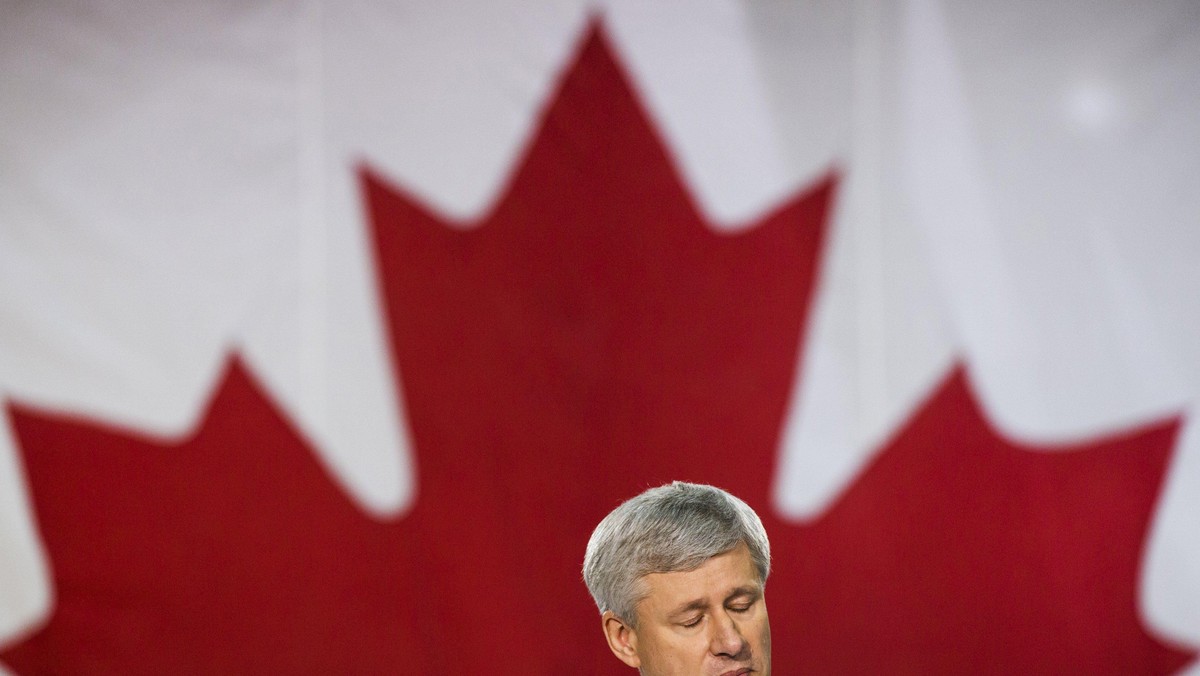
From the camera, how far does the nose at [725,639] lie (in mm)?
1810

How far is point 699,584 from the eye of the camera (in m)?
1.82

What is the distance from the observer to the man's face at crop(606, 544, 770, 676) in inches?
71.5

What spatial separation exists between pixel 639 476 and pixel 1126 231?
1.28 meters

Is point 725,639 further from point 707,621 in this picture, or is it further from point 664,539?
point 664,539

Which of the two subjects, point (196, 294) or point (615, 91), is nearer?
point (196, 294)

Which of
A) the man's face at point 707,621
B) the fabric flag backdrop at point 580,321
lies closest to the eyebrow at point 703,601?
the man's face at point 707,621

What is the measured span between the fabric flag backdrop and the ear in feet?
3.69

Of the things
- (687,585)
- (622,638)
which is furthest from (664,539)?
(622,638)

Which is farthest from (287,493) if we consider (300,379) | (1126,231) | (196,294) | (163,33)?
(1126,231)

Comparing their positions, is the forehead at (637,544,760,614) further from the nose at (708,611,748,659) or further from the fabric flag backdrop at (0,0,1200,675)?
the fabric flag backdrop at (0,0,1200,675)

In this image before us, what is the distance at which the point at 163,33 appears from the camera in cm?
297

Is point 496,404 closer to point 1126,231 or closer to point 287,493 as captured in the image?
point 287,493

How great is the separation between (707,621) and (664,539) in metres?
0.13

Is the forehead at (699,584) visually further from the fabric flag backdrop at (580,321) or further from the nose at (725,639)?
the fabric flag backdrop at (580,321)
